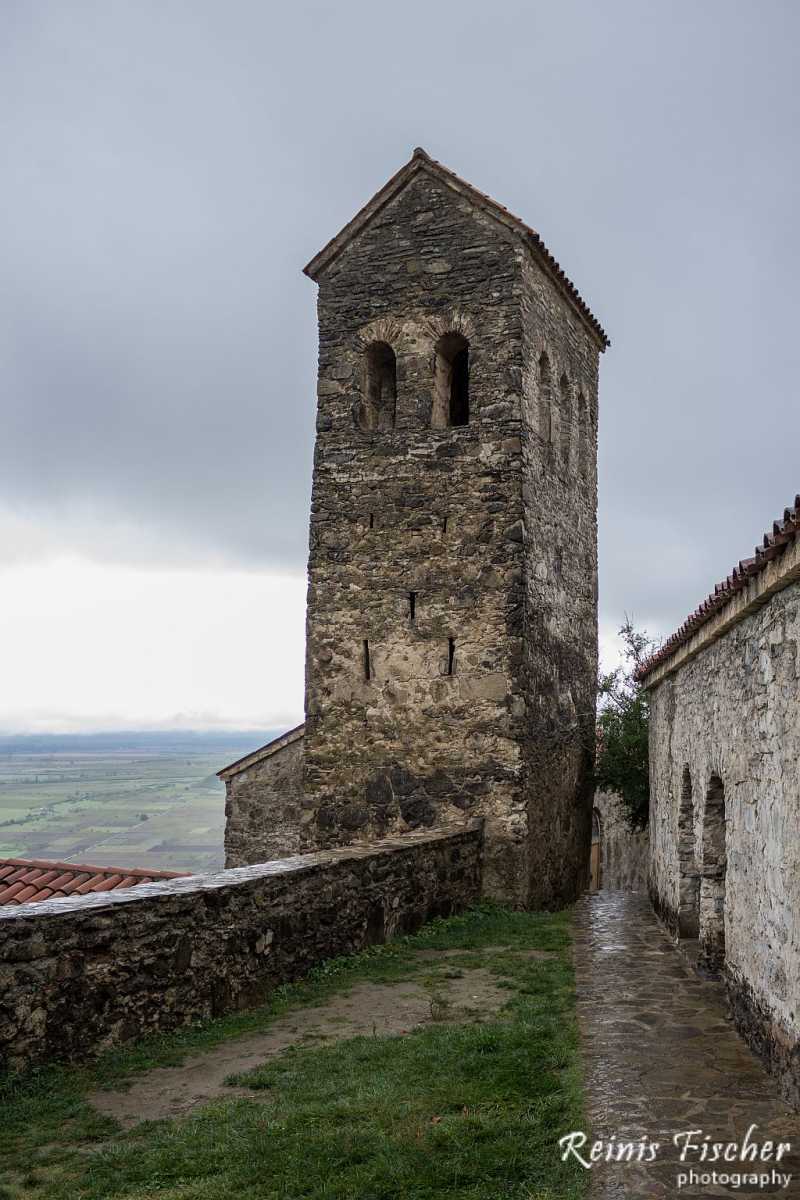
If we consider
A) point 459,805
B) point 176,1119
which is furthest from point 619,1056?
point 459,805

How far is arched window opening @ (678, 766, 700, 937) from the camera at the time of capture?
33.1 ft

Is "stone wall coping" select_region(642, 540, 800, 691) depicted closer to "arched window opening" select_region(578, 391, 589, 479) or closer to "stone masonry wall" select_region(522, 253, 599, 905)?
"stone masonry wall" select_region(522, 253, 599, 905)

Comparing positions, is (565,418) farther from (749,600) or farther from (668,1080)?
(668,1080)

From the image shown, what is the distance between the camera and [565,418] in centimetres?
1490

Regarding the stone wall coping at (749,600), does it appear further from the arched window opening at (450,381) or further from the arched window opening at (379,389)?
the arched window opening at (379,389)

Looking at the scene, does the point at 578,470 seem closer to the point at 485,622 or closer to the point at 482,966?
the point at 485,622

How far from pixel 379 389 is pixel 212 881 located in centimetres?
865

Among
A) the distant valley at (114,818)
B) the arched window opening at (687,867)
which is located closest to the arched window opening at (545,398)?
the arched window opening at (687,867)

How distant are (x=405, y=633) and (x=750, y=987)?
7205 millimetres

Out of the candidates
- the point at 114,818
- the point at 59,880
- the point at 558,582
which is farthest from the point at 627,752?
the point at 114,818

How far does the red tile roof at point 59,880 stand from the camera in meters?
9.73

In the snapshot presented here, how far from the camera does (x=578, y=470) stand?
15.3 meters

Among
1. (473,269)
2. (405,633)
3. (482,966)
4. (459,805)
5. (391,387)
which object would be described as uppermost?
(473,269)

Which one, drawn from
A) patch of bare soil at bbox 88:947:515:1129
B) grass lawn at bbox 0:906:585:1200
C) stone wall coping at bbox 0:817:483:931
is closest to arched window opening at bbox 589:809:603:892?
stone wall coping at bbox 0:817:483:931
